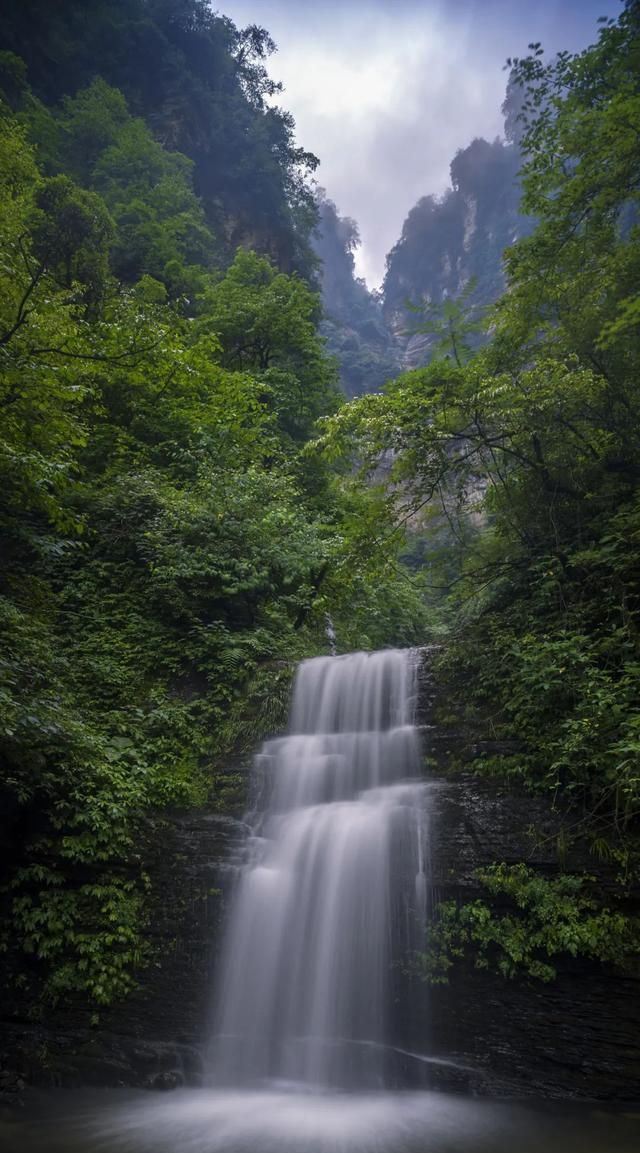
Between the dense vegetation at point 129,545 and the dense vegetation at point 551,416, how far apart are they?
1440 millimetres

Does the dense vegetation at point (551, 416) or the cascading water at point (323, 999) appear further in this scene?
the dense vegetation at point (551, 416)

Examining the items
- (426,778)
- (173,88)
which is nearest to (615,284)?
(426,778)

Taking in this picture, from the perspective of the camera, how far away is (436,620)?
18172mm

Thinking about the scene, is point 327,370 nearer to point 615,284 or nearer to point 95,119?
point 615,284

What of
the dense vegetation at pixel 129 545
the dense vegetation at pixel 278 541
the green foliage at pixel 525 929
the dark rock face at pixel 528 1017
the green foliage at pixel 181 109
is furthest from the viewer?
the green foliage at pixel 181 109

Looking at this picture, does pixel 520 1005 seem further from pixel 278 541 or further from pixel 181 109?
pixel 181 109

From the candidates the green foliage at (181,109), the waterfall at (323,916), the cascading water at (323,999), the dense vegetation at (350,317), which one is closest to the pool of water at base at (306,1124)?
the cascading water at (323,999)

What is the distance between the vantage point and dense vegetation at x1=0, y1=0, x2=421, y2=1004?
5.30m

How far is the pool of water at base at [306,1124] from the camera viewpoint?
3688 mm

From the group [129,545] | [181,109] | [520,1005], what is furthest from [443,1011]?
[181,109]

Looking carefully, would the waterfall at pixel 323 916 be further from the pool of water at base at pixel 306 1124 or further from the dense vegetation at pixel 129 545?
the dense vegetation at pixel 129 545

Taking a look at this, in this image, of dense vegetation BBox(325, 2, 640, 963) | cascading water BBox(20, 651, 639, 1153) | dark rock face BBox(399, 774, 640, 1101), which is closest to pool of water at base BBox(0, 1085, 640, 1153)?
cascading water BBox(20, 651, 639, 1153)

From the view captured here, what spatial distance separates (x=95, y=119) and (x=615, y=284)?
23.5 metres

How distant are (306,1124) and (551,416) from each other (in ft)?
23.9
